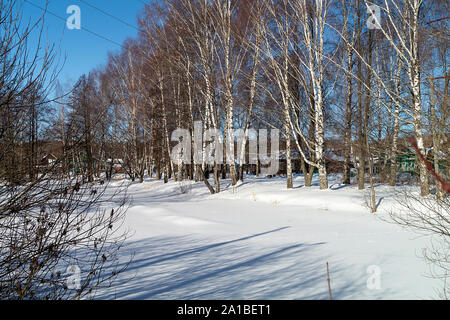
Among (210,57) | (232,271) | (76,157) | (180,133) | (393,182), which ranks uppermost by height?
(210,57)

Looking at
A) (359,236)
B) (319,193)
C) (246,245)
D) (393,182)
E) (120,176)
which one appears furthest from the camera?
(393,182)

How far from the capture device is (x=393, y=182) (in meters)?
13.7

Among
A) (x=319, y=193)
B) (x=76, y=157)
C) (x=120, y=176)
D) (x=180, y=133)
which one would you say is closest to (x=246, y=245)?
(x=120, y=176)

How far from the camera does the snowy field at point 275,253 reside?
13.0 ft

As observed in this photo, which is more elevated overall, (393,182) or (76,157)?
(76,157)

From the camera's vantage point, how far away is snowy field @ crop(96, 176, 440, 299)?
3953mm

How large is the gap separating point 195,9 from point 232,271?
12450 mm

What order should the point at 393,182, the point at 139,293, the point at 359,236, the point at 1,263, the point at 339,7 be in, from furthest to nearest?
1. the point at 393,182
2. the point at 339,7
3. the point at 359,236
4. the point at 139,293
5. the point at 1,263

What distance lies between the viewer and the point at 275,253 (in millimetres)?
5664

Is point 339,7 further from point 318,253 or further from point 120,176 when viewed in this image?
point 120,176

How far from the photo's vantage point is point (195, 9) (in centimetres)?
1355

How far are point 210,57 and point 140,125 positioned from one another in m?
9.81

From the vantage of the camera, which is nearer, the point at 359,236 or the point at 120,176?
the point at 120,176

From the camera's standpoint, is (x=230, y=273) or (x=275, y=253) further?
(x=275, y=253)
